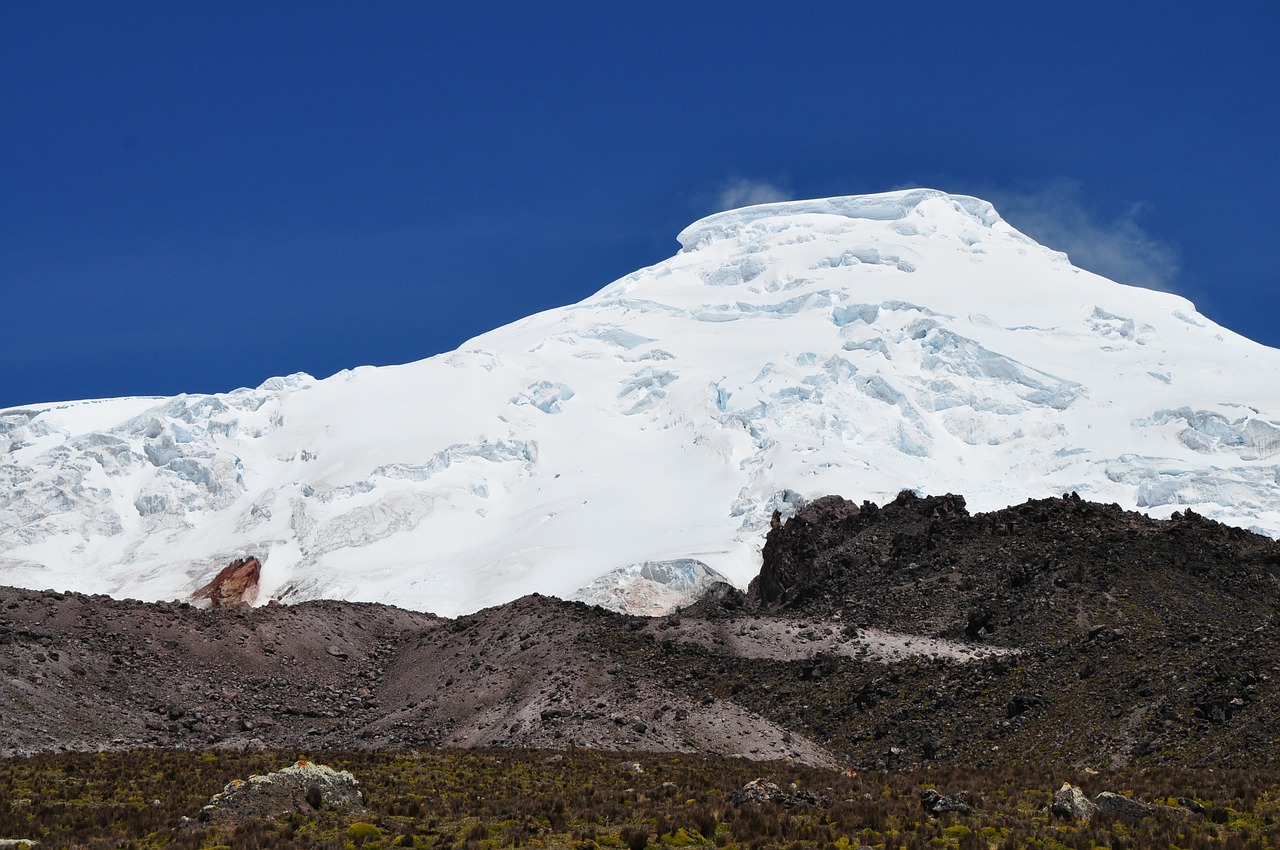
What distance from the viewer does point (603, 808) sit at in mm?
23844

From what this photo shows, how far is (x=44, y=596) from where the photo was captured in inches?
1884

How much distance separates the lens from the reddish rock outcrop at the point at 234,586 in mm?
87188

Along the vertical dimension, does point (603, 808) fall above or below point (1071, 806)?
below

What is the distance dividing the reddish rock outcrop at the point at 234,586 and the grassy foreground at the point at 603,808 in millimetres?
56776

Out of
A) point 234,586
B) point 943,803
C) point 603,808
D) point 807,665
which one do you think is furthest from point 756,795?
point 234,586

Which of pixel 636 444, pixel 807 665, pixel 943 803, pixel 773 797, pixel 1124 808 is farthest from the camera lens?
pixel 636 444

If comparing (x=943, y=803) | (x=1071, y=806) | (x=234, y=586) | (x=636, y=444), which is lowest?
A: (x=943, y=803)

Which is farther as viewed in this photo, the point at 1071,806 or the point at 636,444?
the point at 636,444

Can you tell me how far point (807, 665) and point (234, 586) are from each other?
56892mm

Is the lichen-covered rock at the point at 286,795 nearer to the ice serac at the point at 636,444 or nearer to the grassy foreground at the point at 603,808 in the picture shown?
the grassy foreground at the point at 603,808

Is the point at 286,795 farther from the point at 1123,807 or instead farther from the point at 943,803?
the point at 1123,807

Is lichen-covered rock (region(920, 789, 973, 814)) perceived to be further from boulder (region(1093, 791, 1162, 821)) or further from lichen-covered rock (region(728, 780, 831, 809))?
boulder (region(1093, 791, 1162, 821))

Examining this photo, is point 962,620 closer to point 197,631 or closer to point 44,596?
point 197,631

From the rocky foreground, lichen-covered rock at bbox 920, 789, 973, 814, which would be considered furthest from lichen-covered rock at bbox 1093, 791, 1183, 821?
the rocky foreground
